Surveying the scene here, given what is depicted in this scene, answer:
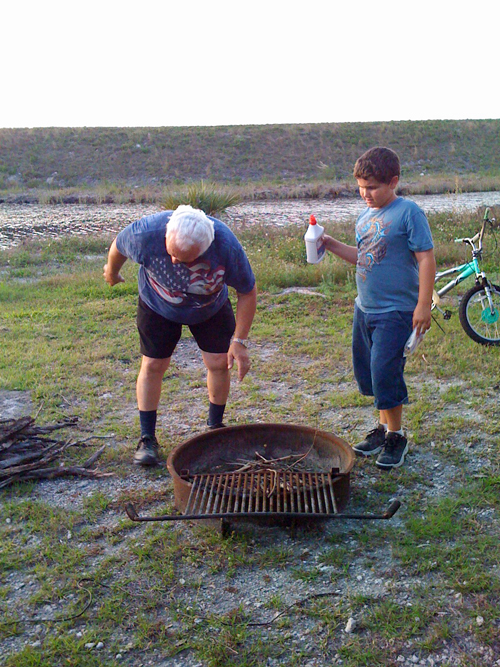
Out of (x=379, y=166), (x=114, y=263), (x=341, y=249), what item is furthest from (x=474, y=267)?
(x=114, y=263)

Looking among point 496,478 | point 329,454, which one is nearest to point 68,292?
point 329,454

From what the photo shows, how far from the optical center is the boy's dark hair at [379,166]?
3.37m

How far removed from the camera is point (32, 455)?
391cm

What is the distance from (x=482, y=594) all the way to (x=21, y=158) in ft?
156

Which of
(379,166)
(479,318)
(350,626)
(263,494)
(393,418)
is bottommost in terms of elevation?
(350,626)

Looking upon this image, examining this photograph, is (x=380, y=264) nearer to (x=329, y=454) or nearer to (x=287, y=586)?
(x=329, y=454)

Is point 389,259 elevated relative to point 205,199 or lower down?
lower down

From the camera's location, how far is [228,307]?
12.8 ft

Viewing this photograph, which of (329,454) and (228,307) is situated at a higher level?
(228,307)

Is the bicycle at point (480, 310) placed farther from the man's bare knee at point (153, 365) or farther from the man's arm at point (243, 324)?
the man's bare knee at point (153, 365)

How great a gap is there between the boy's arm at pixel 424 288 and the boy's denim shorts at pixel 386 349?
17 centimetres

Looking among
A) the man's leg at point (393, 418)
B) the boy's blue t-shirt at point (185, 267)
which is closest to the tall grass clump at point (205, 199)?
the boy's blue t-shirt at point (185, 267)

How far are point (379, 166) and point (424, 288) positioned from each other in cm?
67

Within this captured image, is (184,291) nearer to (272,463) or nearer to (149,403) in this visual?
(149,403)
